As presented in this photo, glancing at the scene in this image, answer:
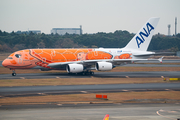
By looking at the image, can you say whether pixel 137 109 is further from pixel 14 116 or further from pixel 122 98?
pixel 14 116

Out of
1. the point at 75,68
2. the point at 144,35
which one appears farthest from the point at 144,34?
the point at 75,68

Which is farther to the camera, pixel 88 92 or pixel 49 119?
pixel 88 92

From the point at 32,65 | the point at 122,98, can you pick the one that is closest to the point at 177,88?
the point at 122,98

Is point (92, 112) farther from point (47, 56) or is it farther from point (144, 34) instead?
point (144, 34)

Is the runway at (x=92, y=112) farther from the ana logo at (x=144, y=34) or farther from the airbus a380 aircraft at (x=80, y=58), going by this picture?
the ana logo at (x=144, y=34)

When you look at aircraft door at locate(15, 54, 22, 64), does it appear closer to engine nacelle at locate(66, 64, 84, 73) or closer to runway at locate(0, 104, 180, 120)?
engine nacelle at locate(66, 64, 84, 73)

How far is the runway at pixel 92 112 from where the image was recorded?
18188 millimetres

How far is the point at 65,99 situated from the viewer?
25328mm

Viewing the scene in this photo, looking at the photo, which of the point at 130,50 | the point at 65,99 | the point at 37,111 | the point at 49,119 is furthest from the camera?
the point at 130,50

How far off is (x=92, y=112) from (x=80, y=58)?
30661mm

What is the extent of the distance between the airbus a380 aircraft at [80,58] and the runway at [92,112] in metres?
24.1

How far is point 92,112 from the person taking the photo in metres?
19.7

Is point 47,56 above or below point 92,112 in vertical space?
above

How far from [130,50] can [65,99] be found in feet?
101
